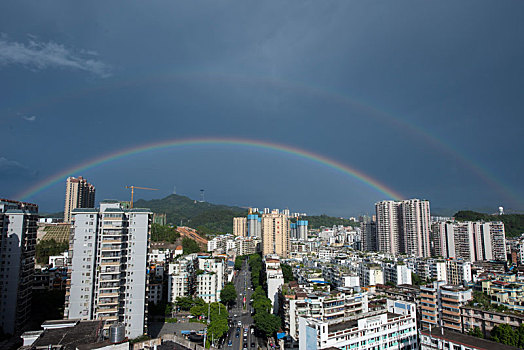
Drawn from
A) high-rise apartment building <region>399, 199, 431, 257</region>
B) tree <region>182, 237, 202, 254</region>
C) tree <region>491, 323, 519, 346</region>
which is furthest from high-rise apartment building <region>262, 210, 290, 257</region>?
tree <region>491, 323, 519, 346</region>

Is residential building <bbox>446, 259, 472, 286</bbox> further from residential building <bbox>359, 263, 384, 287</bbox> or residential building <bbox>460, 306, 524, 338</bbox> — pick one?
residential building <bbox>460, 306, 524, 338</bbox>

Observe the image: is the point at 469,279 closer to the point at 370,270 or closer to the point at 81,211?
the point at 370,270

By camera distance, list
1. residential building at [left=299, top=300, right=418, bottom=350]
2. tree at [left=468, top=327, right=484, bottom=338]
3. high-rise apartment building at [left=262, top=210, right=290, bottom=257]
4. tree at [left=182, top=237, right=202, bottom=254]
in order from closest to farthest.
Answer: residential building at [left=299, top=300, right=418, bottom=350] < tree at [left=468, top=327, right=484, bottom=338] < tree at [left=182, top=237, right=202, bottom=254] < high-rise apartment building at [left=262, top=210, right=290, bottom=257]

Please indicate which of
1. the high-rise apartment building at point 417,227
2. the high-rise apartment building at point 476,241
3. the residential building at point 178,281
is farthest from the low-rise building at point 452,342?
the high-rise apartment building at point 417,227

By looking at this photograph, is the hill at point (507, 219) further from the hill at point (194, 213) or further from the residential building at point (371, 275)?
the hill at point (194, 213)

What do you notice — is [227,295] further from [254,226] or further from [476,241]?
[254,226]
